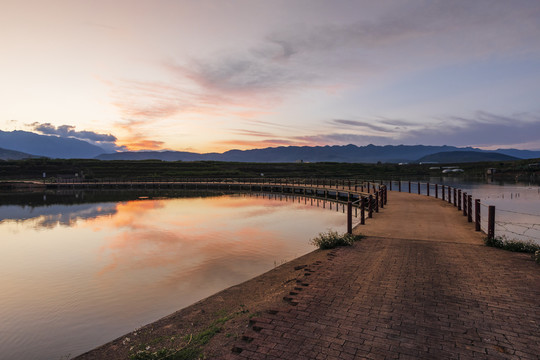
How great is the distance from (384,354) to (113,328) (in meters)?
6.73

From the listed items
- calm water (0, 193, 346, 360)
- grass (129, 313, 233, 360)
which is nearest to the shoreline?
grass (129, 313, 233, 360)

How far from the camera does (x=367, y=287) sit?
729cm

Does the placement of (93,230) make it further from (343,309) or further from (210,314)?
(343,309)

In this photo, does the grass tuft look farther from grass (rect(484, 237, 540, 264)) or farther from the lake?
the lake

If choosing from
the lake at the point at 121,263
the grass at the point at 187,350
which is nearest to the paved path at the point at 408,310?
the grass at the point at 187,350

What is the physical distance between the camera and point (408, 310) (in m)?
6.02

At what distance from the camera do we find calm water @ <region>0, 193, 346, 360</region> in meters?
8.11

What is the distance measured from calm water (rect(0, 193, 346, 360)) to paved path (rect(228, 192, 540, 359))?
13.8 ft


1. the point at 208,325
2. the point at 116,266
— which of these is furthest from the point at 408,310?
the point at 116,266

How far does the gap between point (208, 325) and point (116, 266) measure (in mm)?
8137

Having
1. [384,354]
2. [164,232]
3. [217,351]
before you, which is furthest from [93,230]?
[384,354]

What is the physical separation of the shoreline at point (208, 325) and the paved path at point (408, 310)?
1.18 ft

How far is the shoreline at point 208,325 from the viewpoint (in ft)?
18.8

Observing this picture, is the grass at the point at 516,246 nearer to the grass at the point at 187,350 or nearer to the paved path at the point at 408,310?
the paved path at the point at 408,310
